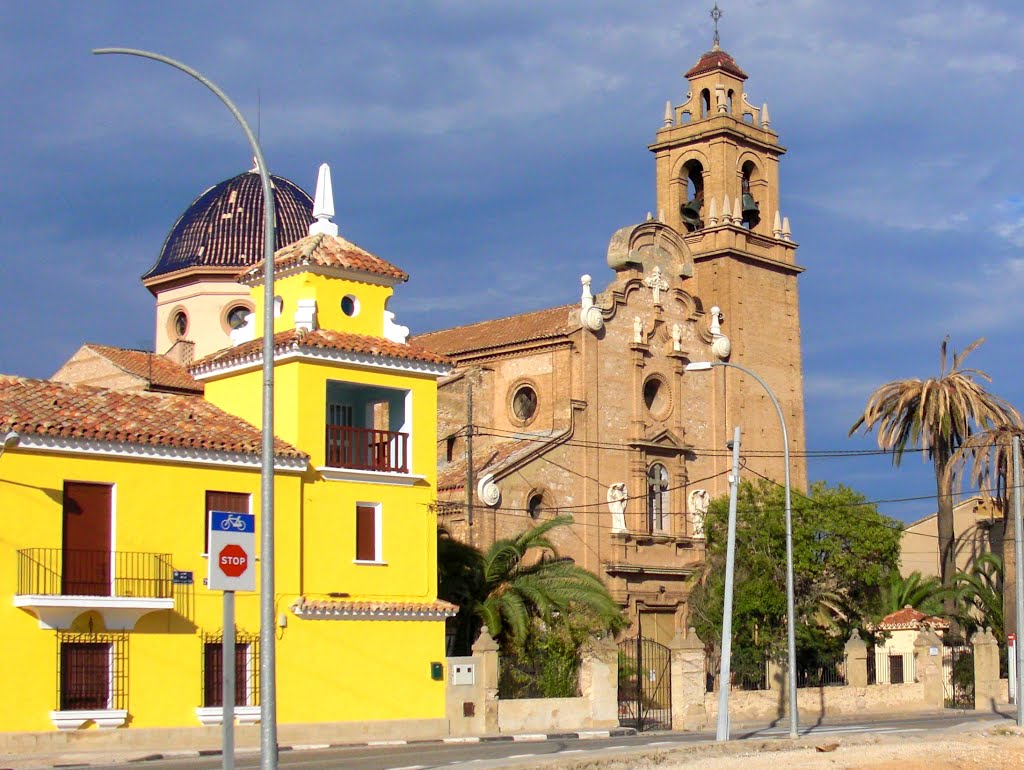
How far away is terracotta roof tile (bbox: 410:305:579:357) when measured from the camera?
2056 inches

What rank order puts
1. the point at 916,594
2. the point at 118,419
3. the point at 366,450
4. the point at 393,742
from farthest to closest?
the point at 916,594
the point at 366,450
the point at 393,742
the point at 118,419

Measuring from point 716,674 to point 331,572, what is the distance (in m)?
17.0

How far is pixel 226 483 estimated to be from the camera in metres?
31.9

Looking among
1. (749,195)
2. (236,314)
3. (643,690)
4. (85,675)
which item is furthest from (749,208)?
(85,675)

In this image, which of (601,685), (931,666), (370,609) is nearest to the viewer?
(370,609)

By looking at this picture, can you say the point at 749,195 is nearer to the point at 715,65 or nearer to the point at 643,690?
the point at 715,65

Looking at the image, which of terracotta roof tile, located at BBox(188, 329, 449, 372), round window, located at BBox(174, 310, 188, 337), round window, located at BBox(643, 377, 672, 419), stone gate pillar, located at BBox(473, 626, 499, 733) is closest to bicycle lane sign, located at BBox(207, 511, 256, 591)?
terracotta roof tile, located at BBox(188, 329, 449, 372)

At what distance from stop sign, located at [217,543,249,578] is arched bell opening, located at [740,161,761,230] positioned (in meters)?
43.2

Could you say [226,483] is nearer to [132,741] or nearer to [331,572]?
[331,572]

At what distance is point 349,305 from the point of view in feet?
119

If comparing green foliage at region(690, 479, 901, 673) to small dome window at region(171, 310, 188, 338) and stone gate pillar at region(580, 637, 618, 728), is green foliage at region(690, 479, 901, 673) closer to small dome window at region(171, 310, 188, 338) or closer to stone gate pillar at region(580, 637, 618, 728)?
stone gate pillar at region(580, 637, 618, 728)

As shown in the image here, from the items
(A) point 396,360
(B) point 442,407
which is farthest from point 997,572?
(A) point 396,360

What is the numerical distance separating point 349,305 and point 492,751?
11.5 metres

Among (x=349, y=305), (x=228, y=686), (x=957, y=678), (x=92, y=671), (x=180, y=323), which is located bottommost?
(x=957, y=678)
